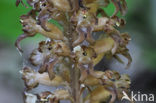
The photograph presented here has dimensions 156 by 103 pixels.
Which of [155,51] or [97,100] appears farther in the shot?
[155,51]

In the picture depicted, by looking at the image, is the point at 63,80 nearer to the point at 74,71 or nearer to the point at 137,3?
the point at 74,71

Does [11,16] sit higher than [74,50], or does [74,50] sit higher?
[74,50]

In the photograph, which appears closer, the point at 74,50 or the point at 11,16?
the point at 74,50

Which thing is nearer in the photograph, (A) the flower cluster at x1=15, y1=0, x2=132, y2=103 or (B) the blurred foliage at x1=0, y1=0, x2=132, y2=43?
(A) the flower cluster at x1=15, y1=0, x2=132, y2=103

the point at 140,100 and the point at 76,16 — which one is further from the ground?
the point at 76,16

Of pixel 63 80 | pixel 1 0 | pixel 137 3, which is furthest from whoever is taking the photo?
pixel 137 3

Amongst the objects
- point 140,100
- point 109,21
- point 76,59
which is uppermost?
point 109,21

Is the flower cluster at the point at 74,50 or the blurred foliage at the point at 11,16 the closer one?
the flower cluster at the point at 74,50

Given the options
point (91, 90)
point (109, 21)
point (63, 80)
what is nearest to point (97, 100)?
point (91, 90)
